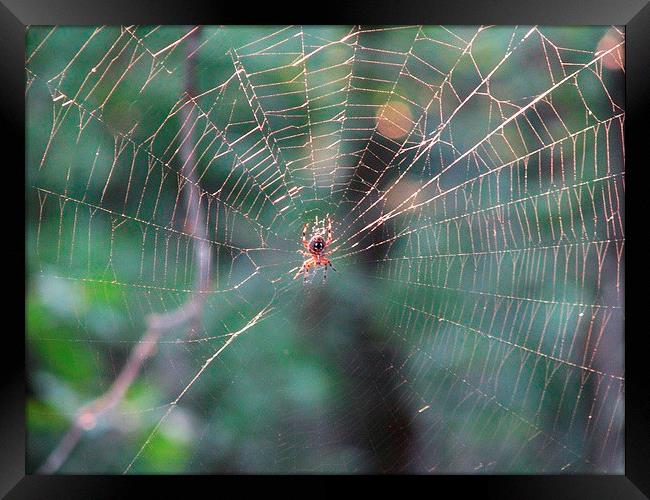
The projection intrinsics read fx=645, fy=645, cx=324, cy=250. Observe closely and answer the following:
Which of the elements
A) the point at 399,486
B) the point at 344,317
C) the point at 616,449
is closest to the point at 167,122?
the point at 344,317

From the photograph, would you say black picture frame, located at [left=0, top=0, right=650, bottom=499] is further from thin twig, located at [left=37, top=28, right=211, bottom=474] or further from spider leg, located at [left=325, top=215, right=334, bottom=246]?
spider leg, located at [left=325, top=215, right=334, bottom=246]

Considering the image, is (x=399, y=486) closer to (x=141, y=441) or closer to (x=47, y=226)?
(x=141, y=441)

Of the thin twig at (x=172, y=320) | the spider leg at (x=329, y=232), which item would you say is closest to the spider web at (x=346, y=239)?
the thin twig at (x=172, y=320)

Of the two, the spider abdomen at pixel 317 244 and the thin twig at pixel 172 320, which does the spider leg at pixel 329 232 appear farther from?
the thin twig at pixel 172 320
